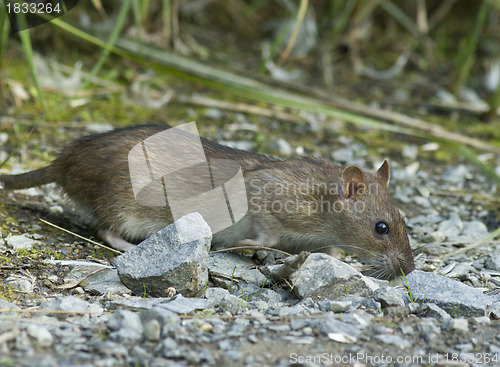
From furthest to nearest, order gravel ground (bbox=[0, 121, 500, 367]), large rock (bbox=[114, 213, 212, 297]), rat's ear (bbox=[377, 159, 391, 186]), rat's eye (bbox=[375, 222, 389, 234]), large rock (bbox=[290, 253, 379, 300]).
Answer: rat's ear (bbox=[377, 159, 391, 186])
rat's eye (bbox=[375, 222, 389, 234])
large rock (bbox=[290, 253, 379, 300])
large rock (bbox=[114, 213, 212, 297])
gravel ground (bbox=[0, 121, 500, 367])

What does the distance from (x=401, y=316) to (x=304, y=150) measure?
349 centimetres

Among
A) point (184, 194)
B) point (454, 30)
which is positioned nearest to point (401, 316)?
point (184, 194)

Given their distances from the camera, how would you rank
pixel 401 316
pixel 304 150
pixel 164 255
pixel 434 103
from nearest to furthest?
1. pixel 401 316
2. pixel 164 255
3. pixel 304 150
4. pixel 434 103

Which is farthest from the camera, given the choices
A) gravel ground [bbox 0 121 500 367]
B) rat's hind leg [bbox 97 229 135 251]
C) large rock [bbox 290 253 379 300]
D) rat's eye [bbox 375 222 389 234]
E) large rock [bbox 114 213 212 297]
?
rat's eye [bbox 375 222 389 234]

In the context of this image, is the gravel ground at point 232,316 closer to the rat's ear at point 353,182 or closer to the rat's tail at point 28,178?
the rat's tail at point 28,178

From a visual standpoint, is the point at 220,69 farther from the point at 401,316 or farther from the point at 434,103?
the point at 401,316

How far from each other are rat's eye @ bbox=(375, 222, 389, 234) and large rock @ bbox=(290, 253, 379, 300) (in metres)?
0.87

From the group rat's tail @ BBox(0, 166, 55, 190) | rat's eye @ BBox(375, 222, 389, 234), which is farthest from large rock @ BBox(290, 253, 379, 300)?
rat's tail @ BBox(0, 166, 55, 190)

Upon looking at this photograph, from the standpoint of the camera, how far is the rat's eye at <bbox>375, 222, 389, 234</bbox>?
4.59m

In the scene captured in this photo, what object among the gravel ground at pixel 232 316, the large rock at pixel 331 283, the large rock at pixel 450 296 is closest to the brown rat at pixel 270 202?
the gravel ground at pixel 232 316

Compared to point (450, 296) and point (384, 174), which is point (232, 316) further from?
point (384, 174)

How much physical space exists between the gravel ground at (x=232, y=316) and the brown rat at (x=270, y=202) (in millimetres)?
226

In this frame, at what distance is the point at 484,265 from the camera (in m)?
4.71

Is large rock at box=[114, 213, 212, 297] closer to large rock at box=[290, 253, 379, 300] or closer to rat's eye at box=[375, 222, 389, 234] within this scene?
large rock at box=[290, 253, 379, 300]
